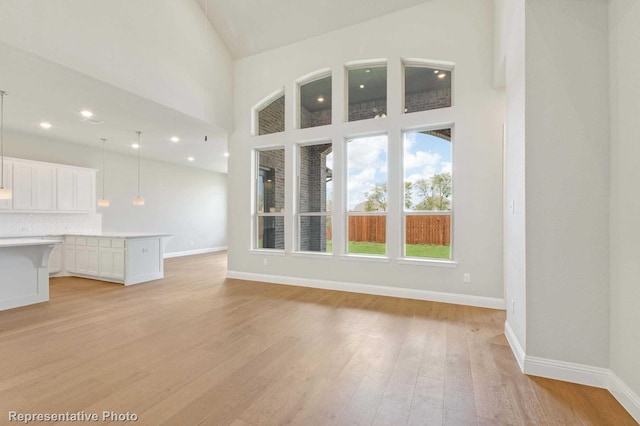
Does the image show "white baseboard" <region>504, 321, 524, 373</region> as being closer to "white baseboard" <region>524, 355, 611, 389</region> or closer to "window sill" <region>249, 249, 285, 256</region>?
"white baseboard" <region>524, 355, 611, 389</region>

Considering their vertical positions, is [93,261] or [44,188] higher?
[44,188]

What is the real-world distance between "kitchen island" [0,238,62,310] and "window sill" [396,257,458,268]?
494cm

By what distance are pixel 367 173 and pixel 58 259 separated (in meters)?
6.59

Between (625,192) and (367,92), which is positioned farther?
(367,92)

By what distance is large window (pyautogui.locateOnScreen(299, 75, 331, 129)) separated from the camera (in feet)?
17.5

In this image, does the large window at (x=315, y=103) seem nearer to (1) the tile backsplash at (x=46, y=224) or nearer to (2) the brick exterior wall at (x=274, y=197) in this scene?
(2) the brick exterior wall at (x=274, y=197)

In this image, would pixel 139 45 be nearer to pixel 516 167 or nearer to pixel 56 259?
pixel 56 259

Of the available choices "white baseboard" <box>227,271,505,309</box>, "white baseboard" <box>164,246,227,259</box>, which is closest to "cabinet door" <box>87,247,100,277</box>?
"white baseboard" <box>227,271,505,309</box>

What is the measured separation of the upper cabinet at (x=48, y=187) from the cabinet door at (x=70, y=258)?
0.92 metres

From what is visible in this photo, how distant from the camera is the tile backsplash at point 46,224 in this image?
19.4 ft

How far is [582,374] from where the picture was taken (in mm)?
2143

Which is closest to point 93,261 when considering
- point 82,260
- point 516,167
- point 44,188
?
point 82,260

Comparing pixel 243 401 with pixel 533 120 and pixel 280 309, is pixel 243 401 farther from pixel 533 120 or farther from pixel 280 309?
pixel 533 120

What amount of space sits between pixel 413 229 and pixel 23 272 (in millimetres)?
5563
